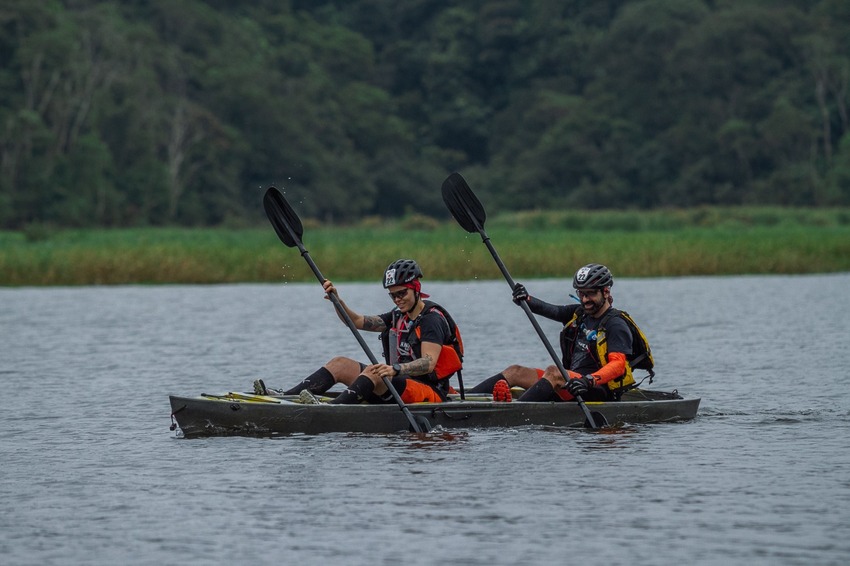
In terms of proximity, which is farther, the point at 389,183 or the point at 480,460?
the point at 389,183

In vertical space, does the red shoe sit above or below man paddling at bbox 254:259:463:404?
below

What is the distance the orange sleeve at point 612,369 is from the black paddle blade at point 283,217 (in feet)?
10.4

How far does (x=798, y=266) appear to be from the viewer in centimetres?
3841

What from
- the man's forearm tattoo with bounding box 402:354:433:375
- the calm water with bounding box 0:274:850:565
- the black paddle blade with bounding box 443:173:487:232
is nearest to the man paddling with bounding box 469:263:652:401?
the calm water with bounding box 0:274:850:565

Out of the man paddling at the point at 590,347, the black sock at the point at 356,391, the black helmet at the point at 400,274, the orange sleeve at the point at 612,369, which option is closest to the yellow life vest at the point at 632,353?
the man paddling at the point at 590,347

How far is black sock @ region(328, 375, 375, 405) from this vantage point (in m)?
13.7

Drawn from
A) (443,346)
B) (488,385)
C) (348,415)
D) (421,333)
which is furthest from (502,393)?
(348,415)

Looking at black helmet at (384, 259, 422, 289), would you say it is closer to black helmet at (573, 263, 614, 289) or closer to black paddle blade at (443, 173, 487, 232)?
black helmet at (573, 263, 614, 289)

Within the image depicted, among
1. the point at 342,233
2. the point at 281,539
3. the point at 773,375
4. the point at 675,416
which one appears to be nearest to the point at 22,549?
the point at 281,539

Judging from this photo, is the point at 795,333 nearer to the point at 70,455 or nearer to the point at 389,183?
the point at 70,455

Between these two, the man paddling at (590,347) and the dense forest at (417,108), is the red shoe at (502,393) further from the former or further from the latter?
the dense forest at (417,108)

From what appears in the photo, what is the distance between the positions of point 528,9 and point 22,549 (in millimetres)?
81720

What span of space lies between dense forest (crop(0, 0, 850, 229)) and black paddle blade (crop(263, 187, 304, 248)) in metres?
48.2

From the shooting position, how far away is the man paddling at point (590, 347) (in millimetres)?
13805
